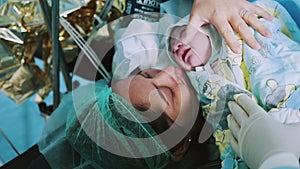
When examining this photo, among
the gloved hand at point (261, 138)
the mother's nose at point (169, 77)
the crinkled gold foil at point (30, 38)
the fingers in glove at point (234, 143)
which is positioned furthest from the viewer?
the crinkled gold foil at point (30, 38)

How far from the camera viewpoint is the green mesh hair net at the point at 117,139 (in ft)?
2.39

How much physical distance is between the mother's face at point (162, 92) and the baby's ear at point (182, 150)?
0.03m

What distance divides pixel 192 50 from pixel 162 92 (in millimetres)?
93

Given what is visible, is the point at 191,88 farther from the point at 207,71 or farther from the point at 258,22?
the point at 258,22

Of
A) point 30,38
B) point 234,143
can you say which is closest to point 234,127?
point 234,143

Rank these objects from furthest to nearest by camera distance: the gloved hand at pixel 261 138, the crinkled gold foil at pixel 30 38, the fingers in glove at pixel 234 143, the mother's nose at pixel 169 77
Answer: the crinkled gold foil at pixel 30 38, the mother's nose at pixel 169 77, the fingers in glove at pixel 234 143, the gloved hand at pixel 261 138

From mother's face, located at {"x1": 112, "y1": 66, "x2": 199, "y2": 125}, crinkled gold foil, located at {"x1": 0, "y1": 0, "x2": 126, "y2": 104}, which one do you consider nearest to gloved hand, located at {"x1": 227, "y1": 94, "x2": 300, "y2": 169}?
mother's face, located at {"x1": 112, "y1": 66, "x2": 199, "y2": 125}

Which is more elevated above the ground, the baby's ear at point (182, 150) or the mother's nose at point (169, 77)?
the mother's nose at point (169, 77)

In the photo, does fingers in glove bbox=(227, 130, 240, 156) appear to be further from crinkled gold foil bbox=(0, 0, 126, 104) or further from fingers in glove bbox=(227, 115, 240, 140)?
crinkled gold foil bbox=(0, 0, 126, 104)

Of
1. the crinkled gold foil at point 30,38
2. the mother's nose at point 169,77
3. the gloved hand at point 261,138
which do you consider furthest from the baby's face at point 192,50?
the crinkled gold foil at point 30,38

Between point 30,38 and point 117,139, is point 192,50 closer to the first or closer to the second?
point 117,139

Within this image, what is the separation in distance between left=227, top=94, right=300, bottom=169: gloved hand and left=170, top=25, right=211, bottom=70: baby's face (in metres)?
0.12

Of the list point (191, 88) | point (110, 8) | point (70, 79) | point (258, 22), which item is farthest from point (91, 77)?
point (258, 22)

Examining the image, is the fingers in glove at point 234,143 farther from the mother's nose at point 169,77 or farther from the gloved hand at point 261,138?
the mother's nose at point 169,77
